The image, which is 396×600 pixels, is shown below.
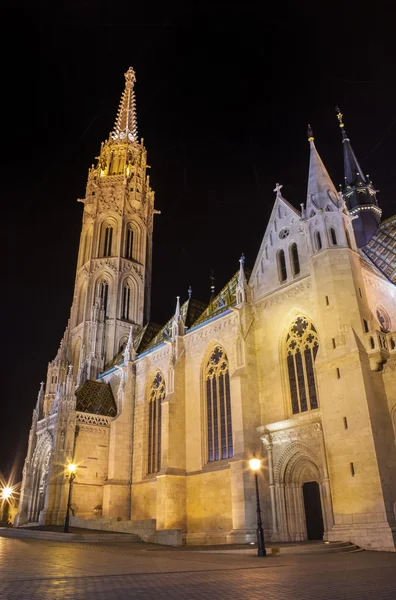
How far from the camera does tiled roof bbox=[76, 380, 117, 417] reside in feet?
118

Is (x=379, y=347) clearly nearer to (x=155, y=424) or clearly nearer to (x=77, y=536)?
(x=77, y=536)

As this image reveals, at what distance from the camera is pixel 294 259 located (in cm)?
2698

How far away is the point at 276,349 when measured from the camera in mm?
25516

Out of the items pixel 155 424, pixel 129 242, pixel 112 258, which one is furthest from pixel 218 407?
pixel 129 242

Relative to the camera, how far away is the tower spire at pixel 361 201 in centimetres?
3994

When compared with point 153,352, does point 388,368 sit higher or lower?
lower

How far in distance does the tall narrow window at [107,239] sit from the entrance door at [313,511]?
111 feet

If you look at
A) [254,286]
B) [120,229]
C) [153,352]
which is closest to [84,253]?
[120,229]

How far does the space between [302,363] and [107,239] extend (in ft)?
104

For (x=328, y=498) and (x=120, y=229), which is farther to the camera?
(x=120, y=229)

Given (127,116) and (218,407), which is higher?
(127,116)

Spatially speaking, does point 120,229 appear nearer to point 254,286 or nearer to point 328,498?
point 254,286

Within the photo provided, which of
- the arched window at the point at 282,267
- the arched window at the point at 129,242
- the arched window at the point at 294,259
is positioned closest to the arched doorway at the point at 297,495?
the arched window at the point at 282,267

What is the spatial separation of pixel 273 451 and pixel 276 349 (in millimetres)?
5531
